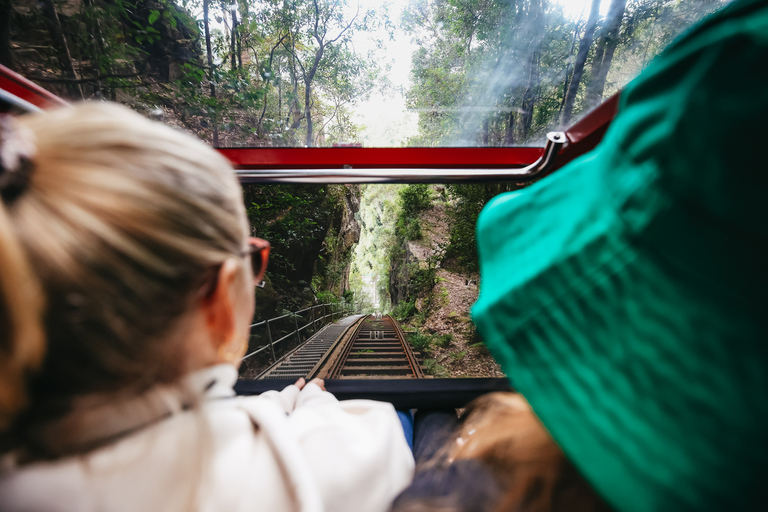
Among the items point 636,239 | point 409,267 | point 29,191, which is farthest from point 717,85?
point 409,267

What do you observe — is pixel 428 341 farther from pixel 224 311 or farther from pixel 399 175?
pixel 224 311

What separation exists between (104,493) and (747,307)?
889 mm

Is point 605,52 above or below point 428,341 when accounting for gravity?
above

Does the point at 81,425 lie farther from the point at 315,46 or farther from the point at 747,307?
the point at 315,46

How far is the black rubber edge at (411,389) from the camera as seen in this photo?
146 cm

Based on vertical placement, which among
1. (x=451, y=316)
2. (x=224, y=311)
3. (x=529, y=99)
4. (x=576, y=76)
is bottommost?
(x=451, y=316)

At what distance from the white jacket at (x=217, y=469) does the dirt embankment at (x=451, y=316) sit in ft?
18.6

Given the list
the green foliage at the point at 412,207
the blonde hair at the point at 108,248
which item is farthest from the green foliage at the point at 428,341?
the blonde hair at the point at 108,248

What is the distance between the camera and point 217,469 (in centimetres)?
53

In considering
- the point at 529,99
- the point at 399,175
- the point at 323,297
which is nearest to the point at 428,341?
the point at 323,297

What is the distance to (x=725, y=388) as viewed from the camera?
1.06ft

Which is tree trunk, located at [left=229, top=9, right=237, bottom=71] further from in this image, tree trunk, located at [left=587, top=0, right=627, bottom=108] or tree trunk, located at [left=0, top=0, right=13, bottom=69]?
tree trunk, located at [left=587, top=0, right=627, bottom=108]

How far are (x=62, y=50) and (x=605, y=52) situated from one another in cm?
391

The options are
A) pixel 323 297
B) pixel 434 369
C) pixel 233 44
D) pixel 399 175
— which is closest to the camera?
pixel 399 175
